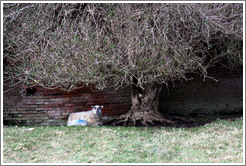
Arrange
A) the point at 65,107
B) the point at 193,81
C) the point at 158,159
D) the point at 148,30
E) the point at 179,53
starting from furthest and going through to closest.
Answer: the point at 193,81 < the point at 65,107 < the point at 179,53 < the point at 148,30 < the point at 158,159

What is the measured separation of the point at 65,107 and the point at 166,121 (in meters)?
2.98

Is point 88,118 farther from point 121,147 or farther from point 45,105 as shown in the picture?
point 121,147

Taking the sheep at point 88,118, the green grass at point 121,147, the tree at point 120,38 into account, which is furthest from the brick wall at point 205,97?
the green grass at point 121,147

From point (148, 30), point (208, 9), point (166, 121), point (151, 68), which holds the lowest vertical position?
point (166, 121)

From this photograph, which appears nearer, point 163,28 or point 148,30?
point 148,30

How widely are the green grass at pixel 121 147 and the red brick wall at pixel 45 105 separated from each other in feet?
6.30

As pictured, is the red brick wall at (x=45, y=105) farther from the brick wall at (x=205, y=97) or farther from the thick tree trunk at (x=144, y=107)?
the brick wall at (x=205, y=97)

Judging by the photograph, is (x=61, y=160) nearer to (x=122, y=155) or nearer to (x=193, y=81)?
(x=122, y=155)

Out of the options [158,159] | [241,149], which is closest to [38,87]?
[158,159]

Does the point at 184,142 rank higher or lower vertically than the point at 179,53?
lower

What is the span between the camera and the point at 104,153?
4012 mm

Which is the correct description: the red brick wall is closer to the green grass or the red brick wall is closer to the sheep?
the sheep

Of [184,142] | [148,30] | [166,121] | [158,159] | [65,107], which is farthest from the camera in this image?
[65,107]

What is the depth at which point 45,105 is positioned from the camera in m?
7.37
